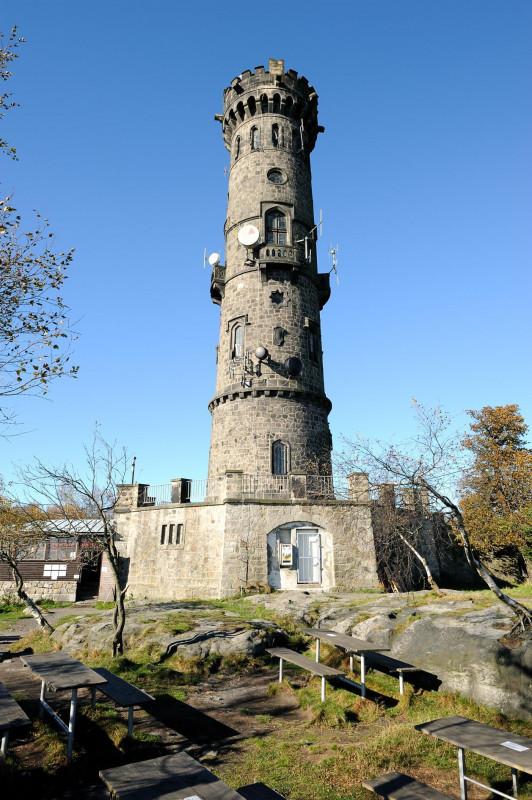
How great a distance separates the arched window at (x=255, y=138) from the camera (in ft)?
96.3

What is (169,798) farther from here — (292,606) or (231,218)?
(231,218)

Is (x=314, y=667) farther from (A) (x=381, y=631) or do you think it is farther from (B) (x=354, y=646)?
(A) (x=381, y=631)

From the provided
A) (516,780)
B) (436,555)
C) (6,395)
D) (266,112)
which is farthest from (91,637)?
(266,112)

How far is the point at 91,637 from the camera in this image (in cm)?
1348

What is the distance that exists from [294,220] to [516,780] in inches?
1057

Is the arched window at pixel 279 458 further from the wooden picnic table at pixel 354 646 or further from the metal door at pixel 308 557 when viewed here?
the wooden picnic table at pixel 354 646

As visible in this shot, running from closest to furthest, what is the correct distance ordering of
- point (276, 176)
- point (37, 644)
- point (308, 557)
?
1. point (37, 644)
2. point (308, 557)
3. point (276, 176)

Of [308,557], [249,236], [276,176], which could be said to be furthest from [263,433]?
[276,176]

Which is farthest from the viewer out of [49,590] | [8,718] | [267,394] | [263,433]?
[49,590]

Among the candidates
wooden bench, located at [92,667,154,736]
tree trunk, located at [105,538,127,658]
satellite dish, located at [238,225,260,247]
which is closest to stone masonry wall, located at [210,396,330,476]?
satellite dish, located at [238,225,260,247]

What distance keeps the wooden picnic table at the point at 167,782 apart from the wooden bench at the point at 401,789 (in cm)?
167

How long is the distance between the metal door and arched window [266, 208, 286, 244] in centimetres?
1631

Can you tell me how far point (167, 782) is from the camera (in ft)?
15.3

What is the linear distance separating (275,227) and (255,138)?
6.53 meters
